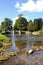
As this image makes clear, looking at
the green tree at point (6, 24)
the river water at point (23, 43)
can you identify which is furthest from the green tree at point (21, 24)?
the river water at point (23, 43)

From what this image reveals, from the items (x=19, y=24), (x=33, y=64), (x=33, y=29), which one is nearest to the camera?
(x=33, y=64)

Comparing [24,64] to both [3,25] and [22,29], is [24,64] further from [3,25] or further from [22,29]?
[3,25]

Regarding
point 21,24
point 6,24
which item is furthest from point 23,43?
point 6,24

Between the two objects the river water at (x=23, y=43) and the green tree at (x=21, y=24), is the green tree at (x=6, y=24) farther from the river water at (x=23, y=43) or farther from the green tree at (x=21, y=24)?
the river water at (x=23, y=43)

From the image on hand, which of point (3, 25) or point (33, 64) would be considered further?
point (3, 25)

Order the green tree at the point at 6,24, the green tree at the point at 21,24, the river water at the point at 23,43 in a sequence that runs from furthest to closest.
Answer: the green tree at the point at 6,24 < the green tree at the point at 21,24 < the river water at the point at 23,43

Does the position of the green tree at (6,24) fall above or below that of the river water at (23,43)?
above

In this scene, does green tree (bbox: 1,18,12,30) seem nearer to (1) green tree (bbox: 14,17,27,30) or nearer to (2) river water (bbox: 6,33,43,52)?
(1) green tree (bbox: 14,17,27,30)

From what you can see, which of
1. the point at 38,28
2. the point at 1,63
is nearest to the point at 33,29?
the point at 38,28

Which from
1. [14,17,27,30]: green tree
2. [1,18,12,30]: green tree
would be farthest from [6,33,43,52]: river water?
[1,18,12,30]: green tree

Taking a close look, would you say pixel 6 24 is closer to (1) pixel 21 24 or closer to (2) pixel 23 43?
(1) pixel 21 24

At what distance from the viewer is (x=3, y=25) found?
14188cm

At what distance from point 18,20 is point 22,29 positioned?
9.31 meters

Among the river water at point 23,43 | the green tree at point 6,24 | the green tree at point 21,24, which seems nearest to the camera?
the river water at point 23,43
